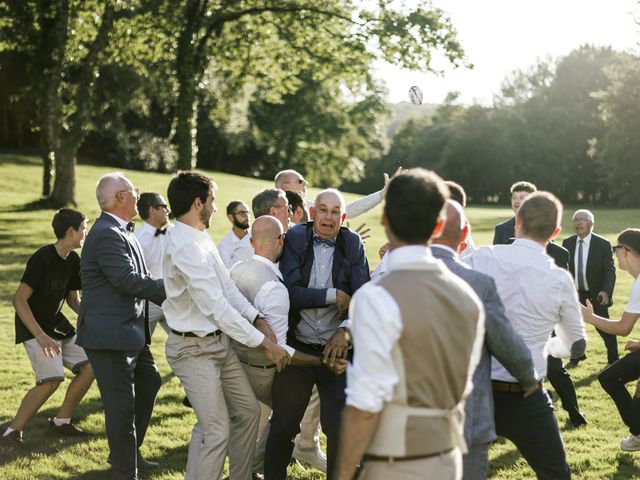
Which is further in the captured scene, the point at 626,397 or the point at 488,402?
the point at 626,397

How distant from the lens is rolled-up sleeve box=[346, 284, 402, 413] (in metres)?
3.11

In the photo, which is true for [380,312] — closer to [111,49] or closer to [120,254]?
[120,254]

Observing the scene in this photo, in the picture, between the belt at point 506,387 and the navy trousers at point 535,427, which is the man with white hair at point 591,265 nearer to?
the navy trousers at point 535,427

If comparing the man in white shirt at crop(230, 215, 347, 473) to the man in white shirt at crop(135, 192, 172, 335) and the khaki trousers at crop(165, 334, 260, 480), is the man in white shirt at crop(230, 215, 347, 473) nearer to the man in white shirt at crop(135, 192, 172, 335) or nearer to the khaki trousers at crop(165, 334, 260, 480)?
the khaki trousers at crop(165, 334, 260, 480)

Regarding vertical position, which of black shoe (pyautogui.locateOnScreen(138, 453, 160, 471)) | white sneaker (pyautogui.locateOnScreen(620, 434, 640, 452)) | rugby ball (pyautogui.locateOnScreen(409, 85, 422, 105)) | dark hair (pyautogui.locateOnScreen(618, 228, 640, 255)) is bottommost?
black shoe (pyautogui.locateOnScreen(138, 453, 160, 471))

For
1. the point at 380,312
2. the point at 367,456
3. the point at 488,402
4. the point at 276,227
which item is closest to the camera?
the point at 380,312

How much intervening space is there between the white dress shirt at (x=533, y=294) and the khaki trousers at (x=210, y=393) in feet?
6.61

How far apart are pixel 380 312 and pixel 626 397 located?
5.52 metres

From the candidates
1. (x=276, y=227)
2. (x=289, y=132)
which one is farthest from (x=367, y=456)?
(x=289, y=132)

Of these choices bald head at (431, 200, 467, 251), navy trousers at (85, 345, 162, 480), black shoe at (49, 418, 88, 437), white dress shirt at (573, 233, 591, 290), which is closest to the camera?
bald head at (431, 200, 467, 251)

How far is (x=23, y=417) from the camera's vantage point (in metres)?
7.61

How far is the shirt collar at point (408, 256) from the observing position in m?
3.24

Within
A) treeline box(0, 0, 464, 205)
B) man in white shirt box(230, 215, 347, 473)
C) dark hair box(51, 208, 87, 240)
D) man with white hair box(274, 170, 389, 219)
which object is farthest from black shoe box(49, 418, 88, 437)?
treeline box(0, 0, 464, 205)

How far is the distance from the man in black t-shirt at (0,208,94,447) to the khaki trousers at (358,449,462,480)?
4644 mm
